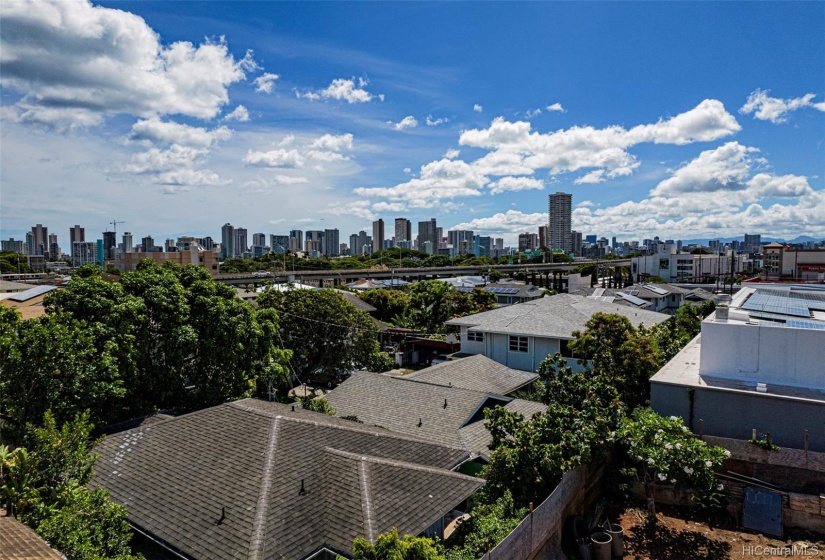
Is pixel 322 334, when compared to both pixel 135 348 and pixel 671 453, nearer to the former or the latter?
pixel 135 348

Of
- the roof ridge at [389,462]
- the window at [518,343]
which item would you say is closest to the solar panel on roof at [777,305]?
the window at [518,343]

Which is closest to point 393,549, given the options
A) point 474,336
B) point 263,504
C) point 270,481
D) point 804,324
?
point 263,504

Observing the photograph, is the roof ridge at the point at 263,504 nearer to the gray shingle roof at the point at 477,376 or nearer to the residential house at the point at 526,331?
the gray shingle roof at the point at 477,376

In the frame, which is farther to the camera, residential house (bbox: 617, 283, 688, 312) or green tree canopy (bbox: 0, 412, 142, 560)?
residential house (bbox: 617, 283, 688, 312)

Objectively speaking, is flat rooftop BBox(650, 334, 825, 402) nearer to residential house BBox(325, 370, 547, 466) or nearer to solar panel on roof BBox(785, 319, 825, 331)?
solar panel on roof BBox(785, 319, 825, 331)

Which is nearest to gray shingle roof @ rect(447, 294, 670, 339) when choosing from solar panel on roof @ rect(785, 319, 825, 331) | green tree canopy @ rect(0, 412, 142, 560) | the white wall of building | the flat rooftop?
the flat rooftop

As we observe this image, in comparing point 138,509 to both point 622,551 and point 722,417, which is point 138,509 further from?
point 722,417
